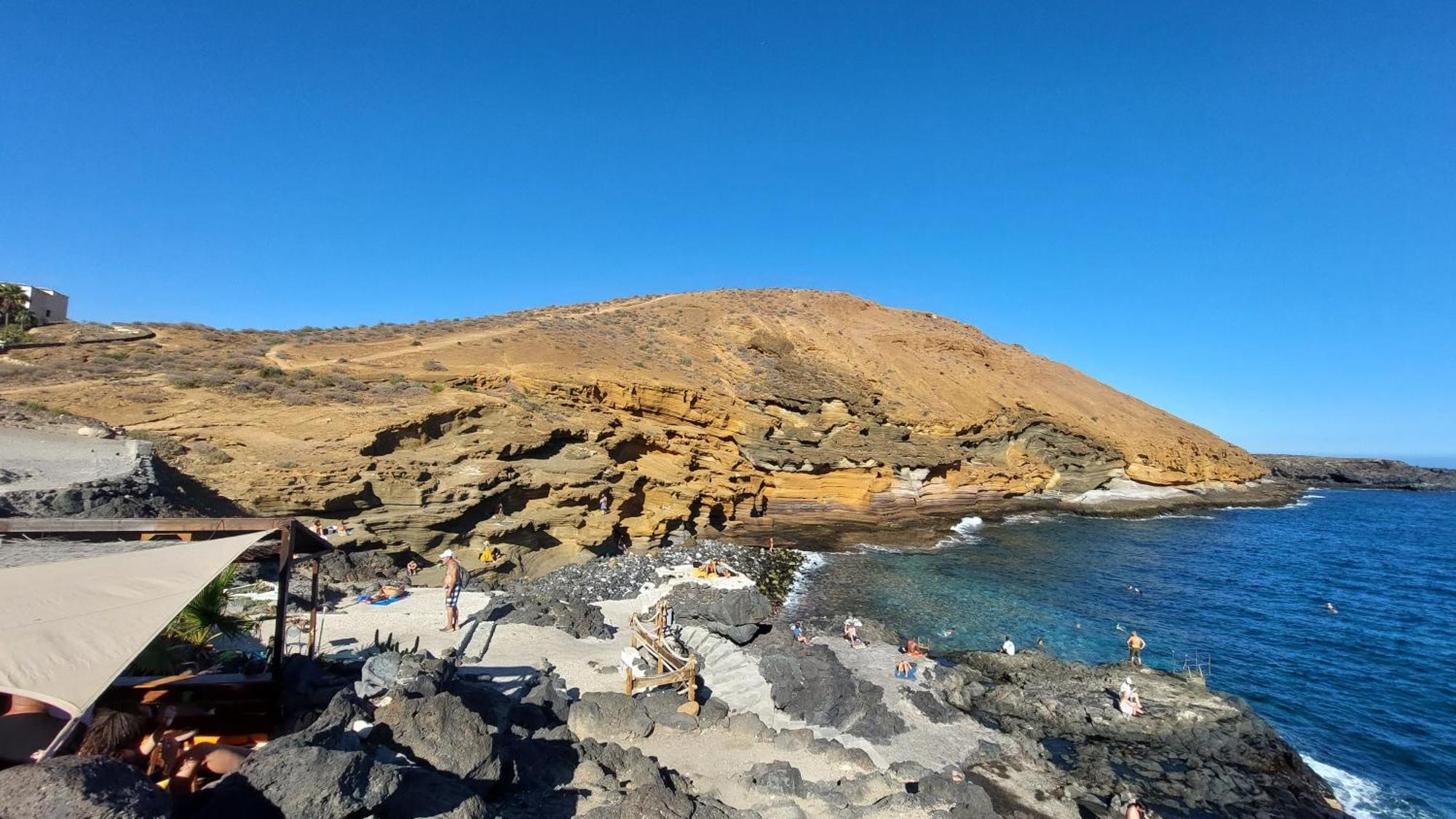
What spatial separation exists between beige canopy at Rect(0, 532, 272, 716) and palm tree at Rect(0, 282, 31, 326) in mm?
27656

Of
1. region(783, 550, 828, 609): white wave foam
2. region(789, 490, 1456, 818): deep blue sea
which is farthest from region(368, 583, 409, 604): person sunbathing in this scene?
region(789, 490, 1456, 818): deep blue sea

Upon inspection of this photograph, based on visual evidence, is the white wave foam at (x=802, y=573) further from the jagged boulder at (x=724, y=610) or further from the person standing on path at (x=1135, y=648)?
the person standing on path at (x=1135, y=648)

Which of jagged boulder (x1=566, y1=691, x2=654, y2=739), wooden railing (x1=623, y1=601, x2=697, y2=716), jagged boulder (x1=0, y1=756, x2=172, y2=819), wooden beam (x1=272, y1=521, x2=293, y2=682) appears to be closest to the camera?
jagged boulder (x1=0, y1=756, x2=172, y2=819)

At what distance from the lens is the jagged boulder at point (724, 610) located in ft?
49.9

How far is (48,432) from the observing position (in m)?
14.2

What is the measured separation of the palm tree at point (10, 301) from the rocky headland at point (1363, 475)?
10320 cm

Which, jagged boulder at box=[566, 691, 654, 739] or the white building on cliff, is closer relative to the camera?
jagged boulder at box=[566, 691, 654, 739]

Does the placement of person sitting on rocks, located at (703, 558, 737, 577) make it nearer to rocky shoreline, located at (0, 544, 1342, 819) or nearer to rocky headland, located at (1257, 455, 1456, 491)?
rocky shoreline, located at (0, 544, 1342, 819)

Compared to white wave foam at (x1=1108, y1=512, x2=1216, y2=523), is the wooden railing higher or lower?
lower

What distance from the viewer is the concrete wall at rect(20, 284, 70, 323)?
27281 millimetres

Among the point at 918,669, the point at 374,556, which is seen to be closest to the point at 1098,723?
the point at 918,669

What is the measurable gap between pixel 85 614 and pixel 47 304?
38.5 meters

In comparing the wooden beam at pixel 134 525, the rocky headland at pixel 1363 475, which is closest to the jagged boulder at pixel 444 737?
the wooden beam at pixel 134 525

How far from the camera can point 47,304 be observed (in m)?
29.0
